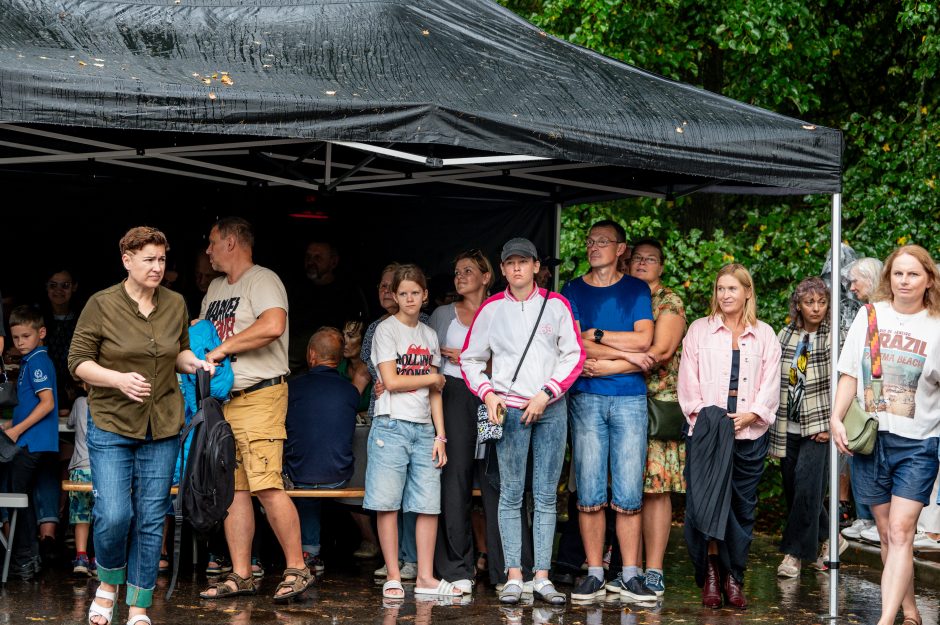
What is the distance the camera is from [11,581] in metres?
7.05

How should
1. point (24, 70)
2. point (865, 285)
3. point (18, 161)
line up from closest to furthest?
1. point (24, 70)
2. point (18, 161)
3. point (865, 285)

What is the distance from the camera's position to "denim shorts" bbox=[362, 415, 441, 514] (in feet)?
22.3

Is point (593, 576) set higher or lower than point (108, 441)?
lower

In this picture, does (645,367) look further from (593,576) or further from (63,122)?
(63,122)

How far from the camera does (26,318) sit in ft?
24.5

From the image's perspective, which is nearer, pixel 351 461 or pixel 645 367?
pixel 645 367

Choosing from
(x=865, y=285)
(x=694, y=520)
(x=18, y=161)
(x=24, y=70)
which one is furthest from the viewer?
(x=865, y=285)

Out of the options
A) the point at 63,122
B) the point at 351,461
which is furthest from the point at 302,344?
the point at 63,122

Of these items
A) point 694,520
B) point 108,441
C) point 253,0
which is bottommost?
point 694,520

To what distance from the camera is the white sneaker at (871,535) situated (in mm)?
8648

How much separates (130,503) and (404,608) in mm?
1752

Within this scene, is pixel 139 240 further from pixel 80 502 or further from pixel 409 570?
pixel 409 570

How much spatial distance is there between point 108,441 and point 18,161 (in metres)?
2.73

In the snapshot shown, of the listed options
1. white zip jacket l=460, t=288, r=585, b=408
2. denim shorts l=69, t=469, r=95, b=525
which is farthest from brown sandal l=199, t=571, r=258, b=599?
white zip jacket l=460, t=288, r=585, b=408
